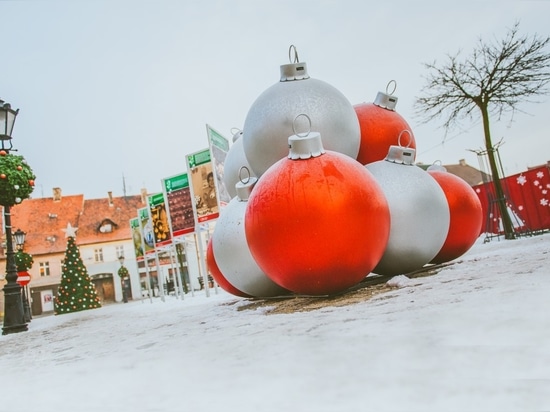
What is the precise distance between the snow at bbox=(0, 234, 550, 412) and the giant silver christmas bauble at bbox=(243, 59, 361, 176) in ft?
5.63

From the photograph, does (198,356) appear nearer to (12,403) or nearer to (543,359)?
(12,403)

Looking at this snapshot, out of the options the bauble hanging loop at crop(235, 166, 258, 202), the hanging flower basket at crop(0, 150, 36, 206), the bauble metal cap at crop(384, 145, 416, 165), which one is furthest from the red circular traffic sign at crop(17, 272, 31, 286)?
the bauble metal cap at crop(384, 145, 416, 165)

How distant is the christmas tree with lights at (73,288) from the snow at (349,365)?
58.5ft

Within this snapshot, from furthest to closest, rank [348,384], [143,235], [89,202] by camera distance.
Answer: [89,202] < [143,235] < [348,384]

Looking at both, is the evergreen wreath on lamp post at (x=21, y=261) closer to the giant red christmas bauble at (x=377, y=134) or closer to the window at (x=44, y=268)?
the giant red christmas bauble at (x=377, y=134)

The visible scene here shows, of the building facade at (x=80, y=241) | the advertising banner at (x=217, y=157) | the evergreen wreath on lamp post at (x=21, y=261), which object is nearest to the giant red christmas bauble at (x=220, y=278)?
the advertising banner at (x=217, y=157)

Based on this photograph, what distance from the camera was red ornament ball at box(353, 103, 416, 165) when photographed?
4.65 m

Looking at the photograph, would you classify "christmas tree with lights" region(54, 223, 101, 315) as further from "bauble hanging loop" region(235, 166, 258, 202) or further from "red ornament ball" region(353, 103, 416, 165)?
"red ornament ball" region(353, 103, 416, 165)

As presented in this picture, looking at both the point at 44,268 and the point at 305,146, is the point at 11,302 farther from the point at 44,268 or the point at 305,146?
the point at 44,268

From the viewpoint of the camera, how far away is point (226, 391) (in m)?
1.49

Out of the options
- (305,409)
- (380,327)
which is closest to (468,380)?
Answer: (305,409)

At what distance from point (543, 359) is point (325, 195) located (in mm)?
1976

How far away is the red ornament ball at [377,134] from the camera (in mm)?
4648

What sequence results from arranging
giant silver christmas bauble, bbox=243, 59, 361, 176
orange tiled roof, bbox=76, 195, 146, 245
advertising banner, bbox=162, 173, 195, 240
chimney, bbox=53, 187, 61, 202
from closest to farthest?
giant silver christmas bauble, bbox=243, 59, 361, 176
advertising banner, bbox=162, 173, 195, 240
orange tiled roof, bbox=76, 195, 146, 245
chimney, bbox=53, 187, 61, 202
